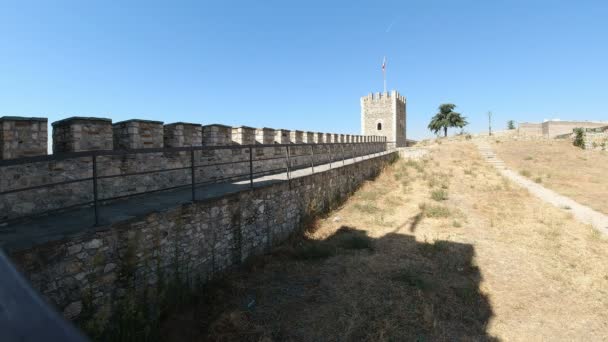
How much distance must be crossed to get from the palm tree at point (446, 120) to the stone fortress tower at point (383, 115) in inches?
622

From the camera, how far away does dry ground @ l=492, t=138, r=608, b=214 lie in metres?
12.8

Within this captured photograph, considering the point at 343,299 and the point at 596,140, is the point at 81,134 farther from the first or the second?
the point at 596,140

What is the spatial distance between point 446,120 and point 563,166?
100ft

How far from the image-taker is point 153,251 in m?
4.25

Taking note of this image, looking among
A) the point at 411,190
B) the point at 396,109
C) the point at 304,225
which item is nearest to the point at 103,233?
the point at 304,225

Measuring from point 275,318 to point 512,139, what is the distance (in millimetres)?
34685

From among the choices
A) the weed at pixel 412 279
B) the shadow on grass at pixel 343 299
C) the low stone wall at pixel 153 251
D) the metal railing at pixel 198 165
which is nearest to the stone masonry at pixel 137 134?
the metal railing at pixel 198 165

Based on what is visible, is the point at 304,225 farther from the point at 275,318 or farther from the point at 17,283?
the point at 17,283

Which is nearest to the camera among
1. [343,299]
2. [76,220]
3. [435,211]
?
[76,220]

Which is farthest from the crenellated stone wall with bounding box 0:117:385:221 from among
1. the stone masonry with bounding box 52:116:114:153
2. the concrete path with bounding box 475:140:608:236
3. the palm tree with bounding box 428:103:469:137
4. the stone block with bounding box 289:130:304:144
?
the palm tree with bounding box 428:103:469:137

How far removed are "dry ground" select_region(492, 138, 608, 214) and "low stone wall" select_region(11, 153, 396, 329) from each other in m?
11.2

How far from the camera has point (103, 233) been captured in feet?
11.9

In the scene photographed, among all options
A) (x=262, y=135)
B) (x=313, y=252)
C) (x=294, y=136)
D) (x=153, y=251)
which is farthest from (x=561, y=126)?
(x=153, y=251)

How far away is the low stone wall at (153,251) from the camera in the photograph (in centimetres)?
327
